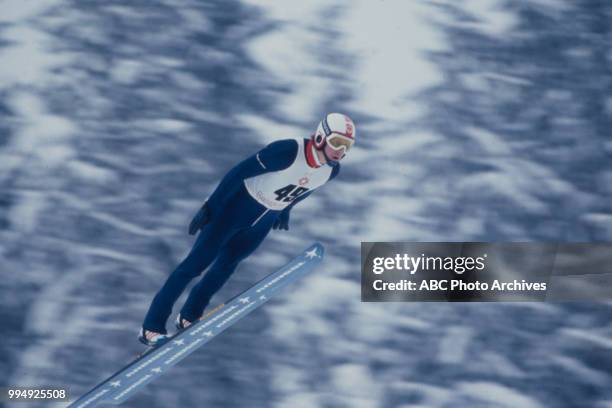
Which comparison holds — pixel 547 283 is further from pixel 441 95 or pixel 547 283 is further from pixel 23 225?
Answer: pixel 23 225

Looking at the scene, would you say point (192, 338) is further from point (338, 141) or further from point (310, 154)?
point (338, 141)

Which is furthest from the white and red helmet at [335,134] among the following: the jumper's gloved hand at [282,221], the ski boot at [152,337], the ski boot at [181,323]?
the ski boot at [152,337]

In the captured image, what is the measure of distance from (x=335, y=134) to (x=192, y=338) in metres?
0.97

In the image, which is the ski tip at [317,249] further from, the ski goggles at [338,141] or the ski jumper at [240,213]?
the ski goggles at [338,141]

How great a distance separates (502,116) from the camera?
12.6ft

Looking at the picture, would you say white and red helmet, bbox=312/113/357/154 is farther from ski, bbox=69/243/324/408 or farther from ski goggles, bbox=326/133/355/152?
ski, bbox=69/243/324/408

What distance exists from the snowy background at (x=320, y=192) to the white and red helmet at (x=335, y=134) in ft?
0.66

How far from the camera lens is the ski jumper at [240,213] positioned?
356cm

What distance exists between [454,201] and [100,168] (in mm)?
1465

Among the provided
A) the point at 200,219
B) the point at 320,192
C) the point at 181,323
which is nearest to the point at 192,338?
the point at 181,323

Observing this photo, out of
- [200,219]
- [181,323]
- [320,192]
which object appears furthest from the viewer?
[320,192]

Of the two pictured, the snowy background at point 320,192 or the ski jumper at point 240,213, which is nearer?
the ski jumper at point 240,213

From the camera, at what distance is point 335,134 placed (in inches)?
140

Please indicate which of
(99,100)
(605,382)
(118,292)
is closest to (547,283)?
(605,382)
